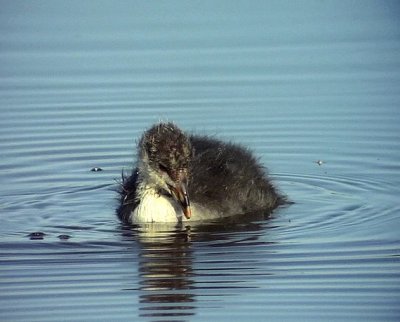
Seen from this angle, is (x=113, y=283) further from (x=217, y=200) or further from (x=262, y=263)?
(x=217, y=200)

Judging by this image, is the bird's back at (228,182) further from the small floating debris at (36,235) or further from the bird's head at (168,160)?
the small floating debris at (36,235)

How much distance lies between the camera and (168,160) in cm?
1452

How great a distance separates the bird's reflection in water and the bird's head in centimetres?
36

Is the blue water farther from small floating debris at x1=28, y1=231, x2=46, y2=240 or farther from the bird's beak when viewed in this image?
the bird's beak

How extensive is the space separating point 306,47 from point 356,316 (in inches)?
393

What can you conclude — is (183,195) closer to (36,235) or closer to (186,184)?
(186,184)

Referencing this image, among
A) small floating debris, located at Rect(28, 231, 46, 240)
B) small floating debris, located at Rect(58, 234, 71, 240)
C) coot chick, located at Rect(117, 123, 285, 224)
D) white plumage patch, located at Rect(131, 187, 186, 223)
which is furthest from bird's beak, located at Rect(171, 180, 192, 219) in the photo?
small floating debris, located at Rect(28, 231, 46, 240)

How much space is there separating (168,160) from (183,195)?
14.7 inches

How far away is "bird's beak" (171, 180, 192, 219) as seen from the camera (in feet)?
46.9

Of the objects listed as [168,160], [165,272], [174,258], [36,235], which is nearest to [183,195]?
[168,160]

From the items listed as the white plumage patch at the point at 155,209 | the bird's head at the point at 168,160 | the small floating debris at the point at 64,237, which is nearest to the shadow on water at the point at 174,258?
the white plumage patch at the point at 155,209

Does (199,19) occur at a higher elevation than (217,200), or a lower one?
higher

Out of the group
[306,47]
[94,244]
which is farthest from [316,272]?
[306,47]

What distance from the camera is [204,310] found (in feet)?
38.3
